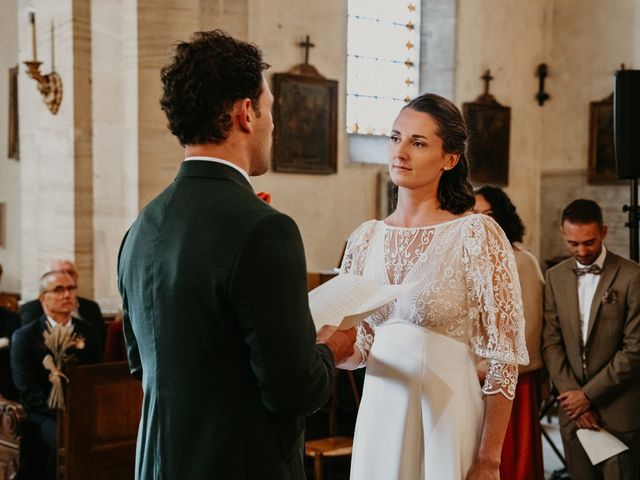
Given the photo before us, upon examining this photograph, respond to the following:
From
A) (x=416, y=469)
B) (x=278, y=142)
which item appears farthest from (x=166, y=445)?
(x=278, y=142)

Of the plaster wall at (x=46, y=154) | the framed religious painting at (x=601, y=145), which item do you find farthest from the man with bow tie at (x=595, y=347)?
the framed religious painting at (x=601, y=145)

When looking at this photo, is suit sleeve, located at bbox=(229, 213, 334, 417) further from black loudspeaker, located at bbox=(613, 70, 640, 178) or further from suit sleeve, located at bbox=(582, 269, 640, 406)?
black loudspeaker, located at bbox=(613, 70, 640, 178)

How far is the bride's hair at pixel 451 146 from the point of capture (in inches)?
104

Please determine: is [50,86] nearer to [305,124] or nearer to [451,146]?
[305,124]

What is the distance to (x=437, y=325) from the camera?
8.39 feet

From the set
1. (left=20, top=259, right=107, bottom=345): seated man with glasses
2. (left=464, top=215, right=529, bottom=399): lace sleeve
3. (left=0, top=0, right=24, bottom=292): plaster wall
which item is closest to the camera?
(left=464, top=215, right=529, bottom=399): lace sleeve

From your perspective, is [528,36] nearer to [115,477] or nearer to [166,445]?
[115,477]

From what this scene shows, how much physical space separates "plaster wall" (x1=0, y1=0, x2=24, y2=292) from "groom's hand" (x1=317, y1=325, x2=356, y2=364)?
31.9ft

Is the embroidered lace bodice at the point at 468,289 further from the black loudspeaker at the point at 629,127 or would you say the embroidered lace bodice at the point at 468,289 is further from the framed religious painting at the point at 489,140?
the framed religious painting at the point at 489,140

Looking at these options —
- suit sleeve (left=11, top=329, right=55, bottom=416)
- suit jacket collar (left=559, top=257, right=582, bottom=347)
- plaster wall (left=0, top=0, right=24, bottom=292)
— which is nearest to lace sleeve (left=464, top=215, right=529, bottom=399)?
suit jacket collar (left=559, top=257, right=582, bottom=347)

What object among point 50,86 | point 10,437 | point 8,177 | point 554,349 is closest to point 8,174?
point 8,177

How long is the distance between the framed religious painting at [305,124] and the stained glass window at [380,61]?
0.67 m

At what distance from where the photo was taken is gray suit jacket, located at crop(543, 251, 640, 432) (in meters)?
4.65

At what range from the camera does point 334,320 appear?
6.92ft
